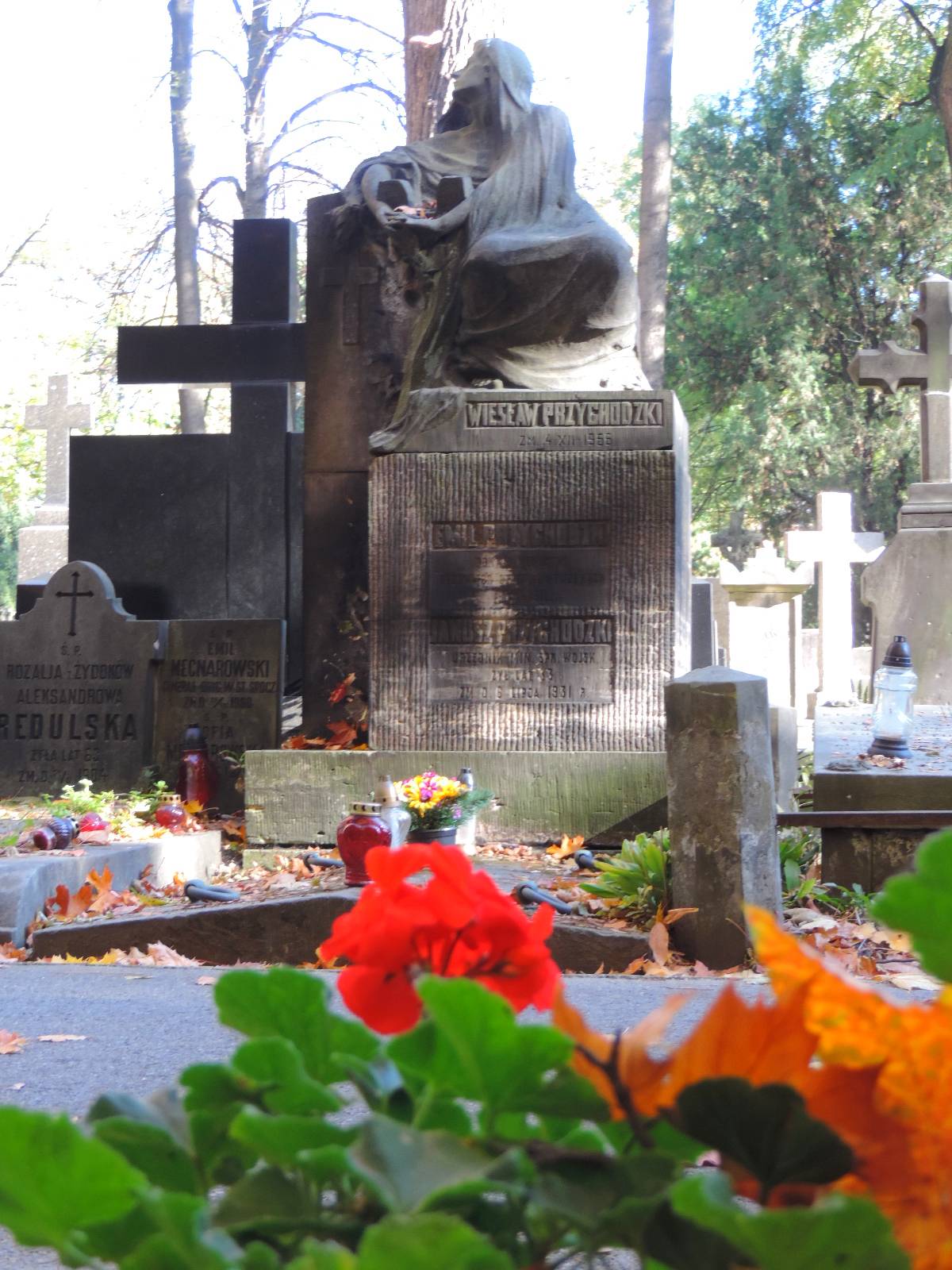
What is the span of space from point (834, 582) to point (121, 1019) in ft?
60.6

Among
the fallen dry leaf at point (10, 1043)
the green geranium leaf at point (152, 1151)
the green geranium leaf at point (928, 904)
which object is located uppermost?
the green geranium leaf at point (928, 904)

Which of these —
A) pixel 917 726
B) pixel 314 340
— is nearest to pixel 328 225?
pixel 314 340

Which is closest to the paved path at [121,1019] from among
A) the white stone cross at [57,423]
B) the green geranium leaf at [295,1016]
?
the green geranium leaf at [295,1016]

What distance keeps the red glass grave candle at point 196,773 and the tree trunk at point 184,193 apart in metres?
12.5

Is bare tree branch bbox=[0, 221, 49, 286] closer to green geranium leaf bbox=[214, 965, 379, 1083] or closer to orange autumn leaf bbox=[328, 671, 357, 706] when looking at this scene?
orange autumn leaf bbox=[328, 671, 357, 706]

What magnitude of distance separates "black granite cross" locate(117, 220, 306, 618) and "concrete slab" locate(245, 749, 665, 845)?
361 cm

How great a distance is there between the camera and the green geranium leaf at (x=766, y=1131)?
497 millimetres

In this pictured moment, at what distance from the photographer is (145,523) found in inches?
446

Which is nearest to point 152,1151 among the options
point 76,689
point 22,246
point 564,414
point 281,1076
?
point 281,1076

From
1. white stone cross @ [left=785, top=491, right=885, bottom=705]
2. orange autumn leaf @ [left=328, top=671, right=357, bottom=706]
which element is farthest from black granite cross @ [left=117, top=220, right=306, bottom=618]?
white stone cross @ [left=785, top=491, right=885, bottom=705]

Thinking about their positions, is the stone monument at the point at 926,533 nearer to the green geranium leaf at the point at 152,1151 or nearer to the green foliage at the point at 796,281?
the green geranium leaf at the point at 152,1151

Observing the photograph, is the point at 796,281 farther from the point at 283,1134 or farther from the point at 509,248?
the point at 283,1134

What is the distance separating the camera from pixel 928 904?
0.49 m

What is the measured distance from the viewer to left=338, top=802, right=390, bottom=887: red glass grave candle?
6.04 m
